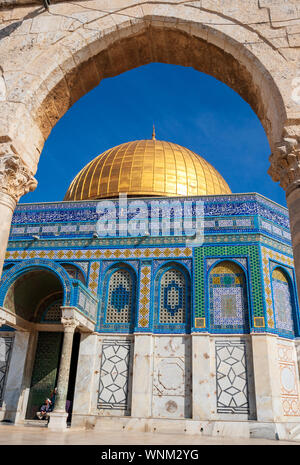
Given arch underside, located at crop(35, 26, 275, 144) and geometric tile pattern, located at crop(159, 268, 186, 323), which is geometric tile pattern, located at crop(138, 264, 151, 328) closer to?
geometric tile pattern, located at crop(159, 268, 186, 323)

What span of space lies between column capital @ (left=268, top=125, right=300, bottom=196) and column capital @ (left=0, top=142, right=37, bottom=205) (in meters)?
2.48

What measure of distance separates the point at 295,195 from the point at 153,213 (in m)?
8.56

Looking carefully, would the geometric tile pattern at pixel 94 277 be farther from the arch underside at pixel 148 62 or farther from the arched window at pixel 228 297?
the arch underside at pixel 148 62

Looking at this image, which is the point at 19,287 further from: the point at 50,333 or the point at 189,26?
the point at 189,26

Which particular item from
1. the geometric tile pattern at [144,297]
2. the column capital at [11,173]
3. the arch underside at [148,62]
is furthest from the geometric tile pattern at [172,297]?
the column capital at [11,173]

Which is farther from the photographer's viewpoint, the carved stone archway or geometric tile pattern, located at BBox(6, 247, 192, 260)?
geometric tile pattern, located at BBox(6, 247, 192, 260)

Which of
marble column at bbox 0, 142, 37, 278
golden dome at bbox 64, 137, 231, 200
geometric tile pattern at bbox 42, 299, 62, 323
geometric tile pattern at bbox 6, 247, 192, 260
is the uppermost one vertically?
golden dome at bbox 64, 137, 231, 200

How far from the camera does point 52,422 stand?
837 centimetres

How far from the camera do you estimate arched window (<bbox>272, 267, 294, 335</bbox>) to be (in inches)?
407

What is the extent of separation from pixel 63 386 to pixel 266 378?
4.76m

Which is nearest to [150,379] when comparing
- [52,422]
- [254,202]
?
[52,422]

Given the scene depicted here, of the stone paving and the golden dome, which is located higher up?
the golden dome

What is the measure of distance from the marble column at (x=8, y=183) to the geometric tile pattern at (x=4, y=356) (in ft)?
27.8

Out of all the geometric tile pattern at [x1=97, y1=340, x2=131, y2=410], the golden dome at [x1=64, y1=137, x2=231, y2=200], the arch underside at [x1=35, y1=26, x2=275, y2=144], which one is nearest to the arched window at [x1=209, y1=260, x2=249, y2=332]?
the geometric tile pattern at [x1=97, y1=340, x2=131, y2=410]
